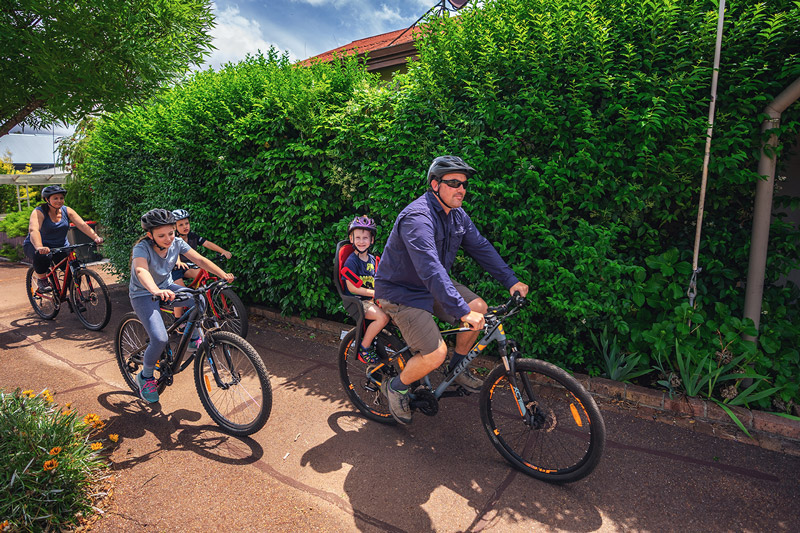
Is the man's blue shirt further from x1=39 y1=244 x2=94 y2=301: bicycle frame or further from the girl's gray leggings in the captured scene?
x1=39 y1=244 x2=94 y2=301: bicycle frame

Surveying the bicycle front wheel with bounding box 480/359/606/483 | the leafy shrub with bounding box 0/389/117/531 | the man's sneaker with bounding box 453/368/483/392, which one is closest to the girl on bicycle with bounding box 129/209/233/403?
the leafy shrub with bounding box 0/389/117/531

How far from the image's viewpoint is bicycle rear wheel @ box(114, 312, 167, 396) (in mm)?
4254

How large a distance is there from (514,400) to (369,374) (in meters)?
1.20

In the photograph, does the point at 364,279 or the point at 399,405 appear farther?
the point at 364,279

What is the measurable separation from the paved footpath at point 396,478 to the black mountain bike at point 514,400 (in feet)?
0.54

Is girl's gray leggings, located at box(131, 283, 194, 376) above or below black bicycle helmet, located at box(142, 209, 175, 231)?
below

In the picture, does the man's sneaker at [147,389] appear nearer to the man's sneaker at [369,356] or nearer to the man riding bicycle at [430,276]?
the man's sneaker at [369,356]

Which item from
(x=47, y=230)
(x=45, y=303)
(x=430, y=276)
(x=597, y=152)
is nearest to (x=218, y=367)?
(x=430, y=276)

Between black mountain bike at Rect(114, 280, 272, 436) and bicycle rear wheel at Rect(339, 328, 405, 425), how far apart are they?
76 cm

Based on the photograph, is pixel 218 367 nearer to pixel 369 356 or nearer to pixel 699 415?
pixel 369 356

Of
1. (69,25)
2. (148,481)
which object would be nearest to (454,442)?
(148,481)

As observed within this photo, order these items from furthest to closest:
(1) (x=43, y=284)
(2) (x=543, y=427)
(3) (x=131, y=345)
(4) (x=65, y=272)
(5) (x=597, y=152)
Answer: (1) (x=43, y=284)
(4) (x=65, y=272)
(3) (x=131, y=345)
(5) (x=597, y=152)
(2) (x=543, y=427)

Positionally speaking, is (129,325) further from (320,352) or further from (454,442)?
(454,442)

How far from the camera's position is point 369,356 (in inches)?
150
